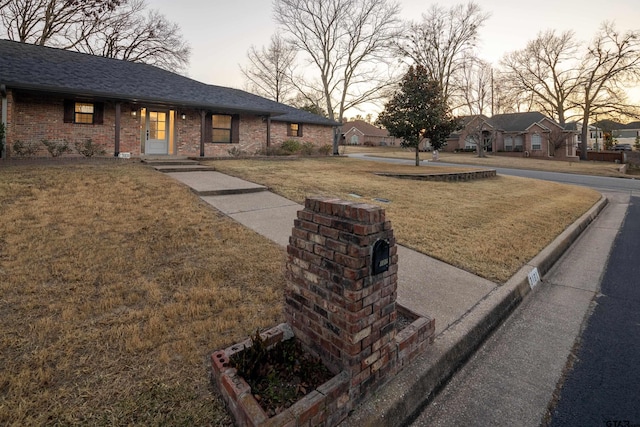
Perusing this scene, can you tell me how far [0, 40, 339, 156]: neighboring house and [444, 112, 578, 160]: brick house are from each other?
30.4 m

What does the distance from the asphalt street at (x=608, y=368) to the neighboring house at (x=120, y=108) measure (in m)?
15.3

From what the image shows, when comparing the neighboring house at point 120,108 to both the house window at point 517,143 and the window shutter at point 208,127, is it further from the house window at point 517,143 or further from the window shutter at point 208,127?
the house window at point 517,143

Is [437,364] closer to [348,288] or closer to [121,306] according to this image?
[348,288]

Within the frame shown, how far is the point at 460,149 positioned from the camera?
156 feet

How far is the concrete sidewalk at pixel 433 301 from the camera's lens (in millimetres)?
2211

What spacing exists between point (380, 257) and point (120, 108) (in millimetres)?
15634

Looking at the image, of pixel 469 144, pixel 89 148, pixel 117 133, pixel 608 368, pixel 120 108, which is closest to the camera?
pixel 608 368

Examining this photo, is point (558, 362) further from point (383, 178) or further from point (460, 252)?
point (383, 178)

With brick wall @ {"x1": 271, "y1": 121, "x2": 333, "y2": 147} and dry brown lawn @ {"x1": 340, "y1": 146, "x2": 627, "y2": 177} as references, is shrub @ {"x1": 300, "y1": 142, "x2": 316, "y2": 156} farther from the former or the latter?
dry brown lawn @ {"x1": 340, "y1": 146, "x2": 627, "y2": 177}

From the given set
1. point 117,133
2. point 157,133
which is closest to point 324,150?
point 157,133

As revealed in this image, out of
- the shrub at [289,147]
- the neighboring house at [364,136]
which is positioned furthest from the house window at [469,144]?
the shrub at [289,147]

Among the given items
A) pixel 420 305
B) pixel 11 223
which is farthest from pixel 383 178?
pixel 11 223

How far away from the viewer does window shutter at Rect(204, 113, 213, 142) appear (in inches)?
657

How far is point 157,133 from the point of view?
1555 centimetres
